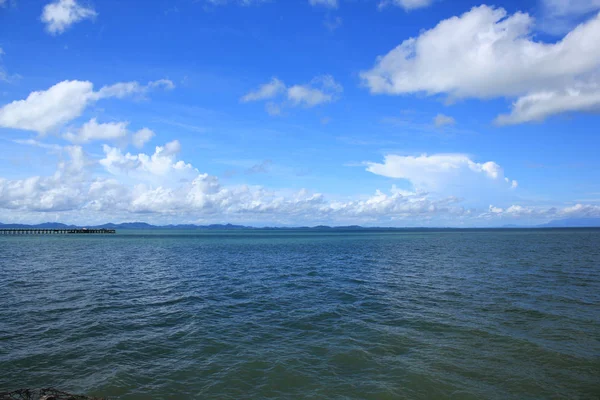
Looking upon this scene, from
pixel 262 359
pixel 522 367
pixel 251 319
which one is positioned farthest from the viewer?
pixel 251 319

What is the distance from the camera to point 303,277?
42562 mm

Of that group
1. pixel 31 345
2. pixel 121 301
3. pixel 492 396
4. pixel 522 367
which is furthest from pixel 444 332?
pixel 121 301

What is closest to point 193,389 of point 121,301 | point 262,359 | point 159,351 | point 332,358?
point 262,359

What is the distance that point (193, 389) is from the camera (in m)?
13.6

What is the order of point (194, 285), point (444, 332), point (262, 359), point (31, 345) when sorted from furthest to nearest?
1. point (194, 285)
2. point (444, 332)
3. point (31, 345)
4. point (262, 359)

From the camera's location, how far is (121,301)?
2903 centimetres

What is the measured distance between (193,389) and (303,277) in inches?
1158

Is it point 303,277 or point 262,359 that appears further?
point 303,277

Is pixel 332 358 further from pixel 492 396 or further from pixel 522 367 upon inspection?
pixel 522 367

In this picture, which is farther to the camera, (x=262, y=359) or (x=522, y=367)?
(x=262, y=359)

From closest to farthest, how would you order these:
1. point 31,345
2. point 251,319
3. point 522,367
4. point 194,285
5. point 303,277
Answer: point 522,367 < point 31,345 < point 251,319 < point 194,285 < point 303,277

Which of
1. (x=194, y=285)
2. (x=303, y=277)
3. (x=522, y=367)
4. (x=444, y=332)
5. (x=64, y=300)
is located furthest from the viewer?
(x=303, y=277)

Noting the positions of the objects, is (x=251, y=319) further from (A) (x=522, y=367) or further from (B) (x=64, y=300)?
(B) (x=64, y=300)

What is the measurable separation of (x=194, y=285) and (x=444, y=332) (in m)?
26.3
